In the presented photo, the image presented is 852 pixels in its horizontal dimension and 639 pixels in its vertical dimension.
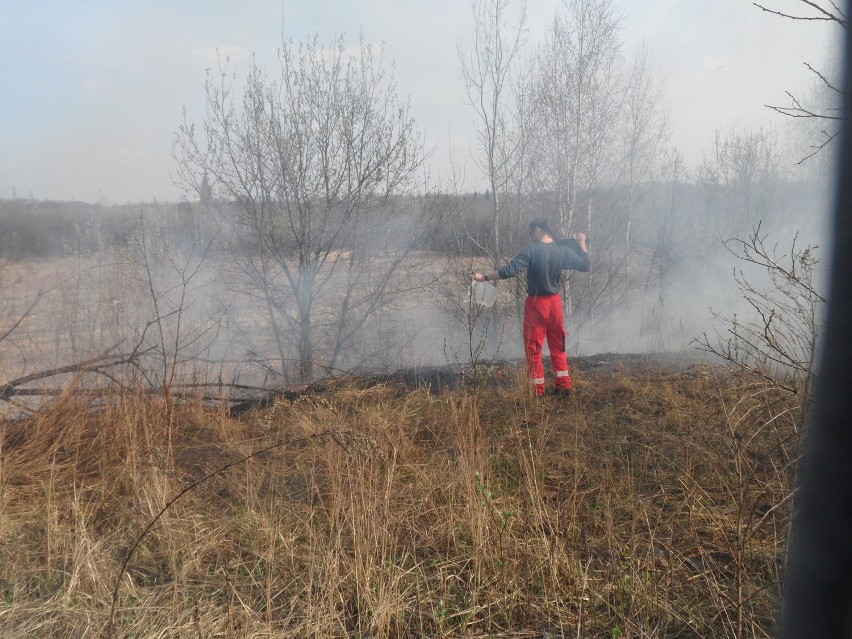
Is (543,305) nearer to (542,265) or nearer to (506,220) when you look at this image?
(542,265)

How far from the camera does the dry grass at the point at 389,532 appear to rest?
242 cm

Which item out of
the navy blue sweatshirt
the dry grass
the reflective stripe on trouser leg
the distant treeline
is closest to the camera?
the dry grass

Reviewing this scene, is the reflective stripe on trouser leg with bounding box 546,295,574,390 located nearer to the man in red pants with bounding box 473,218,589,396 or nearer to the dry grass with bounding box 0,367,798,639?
the man in red pants with bounding box 473,218,589,396

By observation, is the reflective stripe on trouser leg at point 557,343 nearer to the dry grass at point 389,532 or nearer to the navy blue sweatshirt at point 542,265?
the navy blue sweatshirt at point 542,265

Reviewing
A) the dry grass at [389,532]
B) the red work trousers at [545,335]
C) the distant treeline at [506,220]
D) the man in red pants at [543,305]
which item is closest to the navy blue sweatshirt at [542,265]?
the man in red pants at [543,305]

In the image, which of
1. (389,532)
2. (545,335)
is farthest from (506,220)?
(389,532)

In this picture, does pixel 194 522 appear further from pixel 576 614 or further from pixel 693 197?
pixel 693 197

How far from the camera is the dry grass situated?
242 cm

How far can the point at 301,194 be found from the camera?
7.83 meters

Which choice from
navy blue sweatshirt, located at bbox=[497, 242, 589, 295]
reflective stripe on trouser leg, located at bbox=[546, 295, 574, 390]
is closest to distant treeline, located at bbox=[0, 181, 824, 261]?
navy blue sweatshirt, located at bbox=[497, 242, 589, 295]

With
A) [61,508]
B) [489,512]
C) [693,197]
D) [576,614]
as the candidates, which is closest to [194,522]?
[61,508]

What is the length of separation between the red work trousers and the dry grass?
4.58ft

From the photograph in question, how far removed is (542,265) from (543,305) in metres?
0.41

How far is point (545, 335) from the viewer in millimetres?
6250
